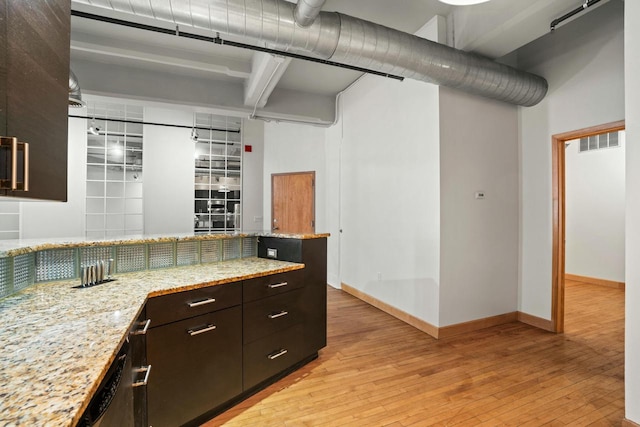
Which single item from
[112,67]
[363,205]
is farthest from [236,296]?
[112,67]

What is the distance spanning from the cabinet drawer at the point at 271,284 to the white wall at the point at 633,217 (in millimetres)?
2174

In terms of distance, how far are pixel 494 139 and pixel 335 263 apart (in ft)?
10.3

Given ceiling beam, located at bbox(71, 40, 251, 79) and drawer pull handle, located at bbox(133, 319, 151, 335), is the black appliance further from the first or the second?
ceiling beam, located at bbox(71, 40, 251, 79)

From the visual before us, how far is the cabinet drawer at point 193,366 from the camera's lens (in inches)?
62.1

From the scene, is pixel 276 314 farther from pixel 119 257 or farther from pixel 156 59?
pixel 156 59

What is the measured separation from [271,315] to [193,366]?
62 centimetres

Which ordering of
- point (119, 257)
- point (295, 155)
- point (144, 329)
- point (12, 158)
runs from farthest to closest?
point (295, 155)
point (119, 257)
point (144, 329)
point (12, 158)

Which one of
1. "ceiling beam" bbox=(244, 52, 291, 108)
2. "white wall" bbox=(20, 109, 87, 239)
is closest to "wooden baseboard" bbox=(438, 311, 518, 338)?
"ceiling beam" bbox=(244, 52, 291, 108)

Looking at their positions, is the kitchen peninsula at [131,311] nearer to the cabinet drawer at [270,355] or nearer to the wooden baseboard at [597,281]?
the cabinet drawer at [270,355]

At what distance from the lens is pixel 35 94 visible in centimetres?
Answer: 87

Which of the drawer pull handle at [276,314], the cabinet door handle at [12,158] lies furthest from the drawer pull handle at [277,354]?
the cabinet door handle at [12,158]

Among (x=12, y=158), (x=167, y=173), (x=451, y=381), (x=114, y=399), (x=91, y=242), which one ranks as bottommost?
(x=451, y=381)

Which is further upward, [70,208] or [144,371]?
[70,208]

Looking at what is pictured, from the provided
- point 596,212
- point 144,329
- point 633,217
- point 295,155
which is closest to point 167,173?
point 295,155
